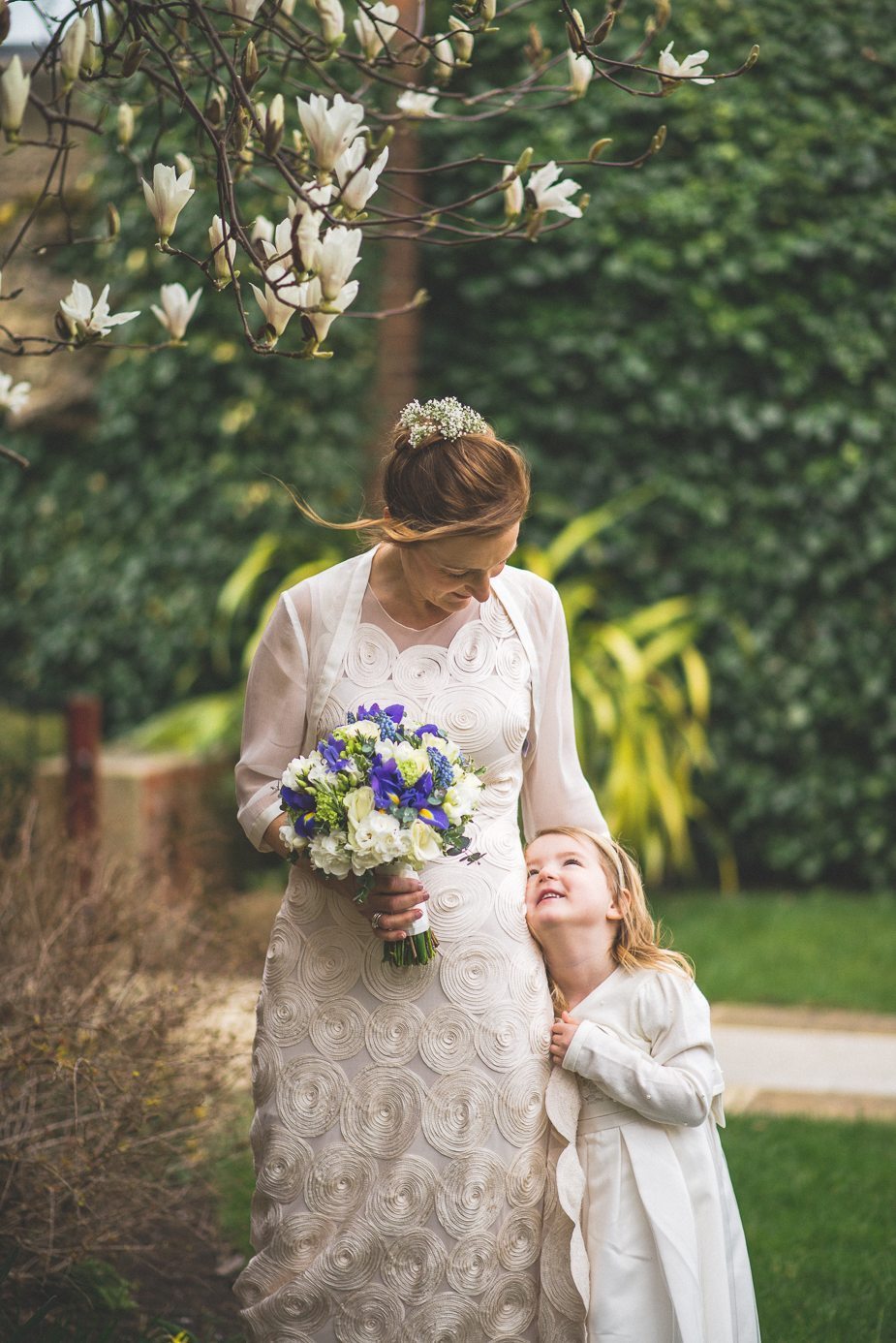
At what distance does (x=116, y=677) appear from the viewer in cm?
706

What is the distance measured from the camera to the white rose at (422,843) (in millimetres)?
2219

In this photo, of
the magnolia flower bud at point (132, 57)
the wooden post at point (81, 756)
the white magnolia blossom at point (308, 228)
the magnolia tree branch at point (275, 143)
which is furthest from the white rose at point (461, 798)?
the wooden post at point (81, 756)

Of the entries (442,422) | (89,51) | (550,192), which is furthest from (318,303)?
(550,192)

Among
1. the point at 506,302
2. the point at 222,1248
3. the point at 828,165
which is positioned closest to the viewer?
the point at 222,1248

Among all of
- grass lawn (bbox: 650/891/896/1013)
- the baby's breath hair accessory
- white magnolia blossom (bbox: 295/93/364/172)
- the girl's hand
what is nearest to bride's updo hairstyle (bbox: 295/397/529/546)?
the baby's breath hair accessory

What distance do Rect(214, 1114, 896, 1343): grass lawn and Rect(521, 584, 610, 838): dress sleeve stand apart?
1269 mm

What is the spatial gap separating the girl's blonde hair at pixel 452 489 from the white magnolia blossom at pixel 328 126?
50 cm

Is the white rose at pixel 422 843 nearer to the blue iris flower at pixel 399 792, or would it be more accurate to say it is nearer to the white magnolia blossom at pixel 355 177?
the blue iris flower at pixel 399 792

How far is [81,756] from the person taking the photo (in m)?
5.29

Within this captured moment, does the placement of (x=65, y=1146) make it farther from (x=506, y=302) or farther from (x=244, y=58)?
(x=506, y=302)

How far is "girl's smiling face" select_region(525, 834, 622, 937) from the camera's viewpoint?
2.55 meters

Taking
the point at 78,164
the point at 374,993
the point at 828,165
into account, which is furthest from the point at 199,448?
the point at 374,993

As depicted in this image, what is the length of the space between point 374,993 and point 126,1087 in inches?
29.3

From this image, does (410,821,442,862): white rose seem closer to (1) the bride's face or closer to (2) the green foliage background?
(1) the bride's face
